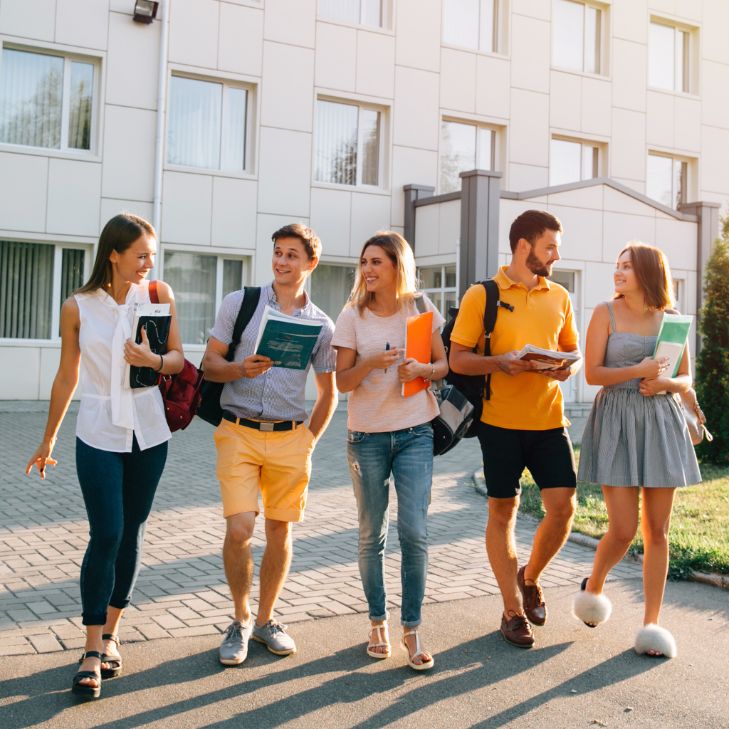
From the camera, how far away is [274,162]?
1845cm

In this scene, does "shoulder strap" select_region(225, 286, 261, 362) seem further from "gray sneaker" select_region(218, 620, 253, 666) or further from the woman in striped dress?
the woman in striped dress

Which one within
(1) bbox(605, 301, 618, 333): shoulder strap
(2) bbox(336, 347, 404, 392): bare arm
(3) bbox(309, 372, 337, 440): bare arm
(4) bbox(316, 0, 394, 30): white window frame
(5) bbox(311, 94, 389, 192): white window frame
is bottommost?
(3) bbox(309, 372, 337, 440): bare arm

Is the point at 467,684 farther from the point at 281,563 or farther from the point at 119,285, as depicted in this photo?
the point at 119,285

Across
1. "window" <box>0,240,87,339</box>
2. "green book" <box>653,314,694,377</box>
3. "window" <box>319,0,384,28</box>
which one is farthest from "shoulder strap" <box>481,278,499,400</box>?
"window" <box>319,0,384,28</box>

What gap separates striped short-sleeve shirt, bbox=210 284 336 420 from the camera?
4.52m

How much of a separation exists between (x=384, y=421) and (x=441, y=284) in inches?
581

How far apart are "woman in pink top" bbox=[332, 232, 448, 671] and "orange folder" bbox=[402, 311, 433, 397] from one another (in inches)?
1.8

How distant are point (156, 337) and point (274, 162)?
581 inches

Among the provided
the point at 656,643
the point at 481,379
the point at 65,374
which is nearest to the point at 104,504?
the point at 65,374

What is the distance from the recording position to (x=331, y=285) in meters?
19.5

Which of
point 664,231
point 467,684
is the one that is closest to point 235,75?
point 664,231

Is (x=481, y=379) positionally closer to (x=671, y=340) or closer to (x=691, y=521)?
(x=671, y=340)

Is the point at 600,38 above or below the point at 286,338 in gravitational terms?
above

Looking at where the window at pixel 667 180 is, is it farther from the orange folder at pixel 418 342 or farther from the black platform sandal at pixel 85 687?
the black platform sandal at pixel 85 687
